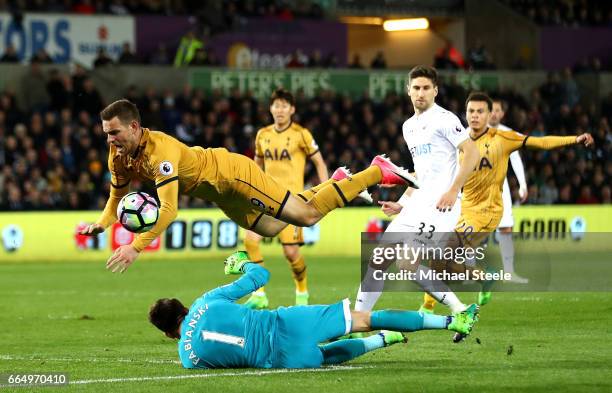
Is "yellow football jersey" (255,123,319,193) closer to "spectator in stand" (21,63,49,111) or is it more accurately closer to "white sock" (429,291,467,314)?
"white sock" (429,291,467,314)

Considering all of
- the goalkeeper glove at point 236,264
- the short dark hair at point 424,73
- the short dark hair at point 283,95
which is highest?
the short dark hair at point 424,73

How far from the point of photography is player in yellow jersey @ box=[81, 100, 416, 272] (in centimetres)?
962

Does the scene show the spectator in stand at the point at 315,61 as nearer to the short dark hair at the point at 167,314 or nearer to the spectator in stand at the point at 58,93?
the spectator in stand at the point at 58,93

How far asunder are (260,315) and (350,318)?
680 millimetres

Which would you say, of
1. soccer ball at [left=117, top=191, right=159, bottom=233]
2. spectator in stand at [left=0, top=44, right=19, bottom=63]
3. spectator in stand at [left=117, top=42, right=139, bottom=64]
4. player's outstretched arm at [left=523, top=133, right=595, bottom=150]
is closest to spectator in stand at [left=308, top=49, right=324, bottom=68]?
spectator in stand at [left=117, top=42, right=139, bottom=64]

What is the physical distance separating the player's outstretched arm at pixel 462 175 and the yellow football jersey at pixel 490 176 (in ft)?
8.17

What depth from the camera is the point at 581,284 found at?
17.2m

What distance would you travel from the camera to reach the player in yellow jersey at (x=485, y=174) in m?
13.1

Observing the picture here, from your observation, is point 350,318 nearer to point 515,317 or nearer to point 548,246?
point 515,317

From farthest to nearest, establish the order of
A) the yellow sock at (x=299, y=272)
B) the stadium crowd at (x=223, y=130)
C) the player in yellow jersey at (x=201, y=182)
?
the stadium crowd at (x=223, y=130) < the yellow sock at (x=299, y=272) < the player in yellow jersey at (x=201, y=182)

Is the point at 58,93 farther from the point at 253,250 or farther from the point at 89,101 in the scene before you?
the point at 253,250

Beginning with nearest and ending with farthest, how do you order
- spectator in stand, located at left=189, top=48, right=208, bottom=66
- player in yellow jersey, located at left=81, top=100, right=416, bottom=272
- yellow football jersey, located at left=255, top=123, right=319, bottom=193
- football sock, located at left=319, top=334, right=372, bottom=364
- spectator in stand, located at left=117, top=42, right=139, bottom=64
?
football sock, located at left=319, top=334, right=372, bottom=364, player in yellow jersey, located at left=81, top=100, right=416, bottom=272, yellow football jersey, located at left=255, top=123, right=319, bottom=193, spectator in stand, located at left=117, top=42, right=139, bottom=64, spectator in stand, located at left=189, top=48, right=208, bottom=66

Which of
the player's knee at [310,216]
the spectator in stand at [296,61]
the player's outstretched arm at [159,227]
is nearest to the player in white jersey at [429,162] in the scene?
the player's knee at [310,216]

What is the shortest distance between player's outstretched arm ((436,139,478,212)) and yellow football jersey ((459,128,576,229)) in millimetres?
2491
